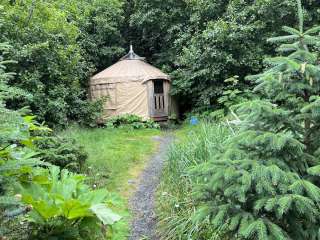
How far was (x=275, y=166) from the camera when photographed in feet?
10.4

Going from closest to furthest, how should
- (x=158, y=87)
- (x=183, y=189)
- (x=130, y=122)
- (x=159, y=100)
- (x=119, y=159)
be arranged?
(x=183, y=189) → (x=119, y=159) → (x=130, y=122) → (x=159, y=100) → (x=158, y=87)

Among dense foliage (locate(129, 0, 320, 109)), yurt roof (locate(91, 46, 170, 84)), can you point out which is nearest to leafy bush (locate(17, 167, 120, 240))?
dense foliage (locate(129, 0, 320, 109))

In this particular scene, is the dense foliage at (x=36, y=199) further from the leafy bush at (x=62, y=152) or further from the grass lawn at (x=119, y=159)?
the leafy bush at (x=62, y=152)

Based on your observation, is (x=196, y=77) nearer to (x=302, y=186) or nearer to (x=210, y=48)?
(x=210, y=48)

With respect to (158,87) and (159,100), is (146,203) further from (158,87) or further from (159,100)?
(158,87)

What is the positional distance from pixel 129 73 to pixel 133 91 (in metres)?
0.71

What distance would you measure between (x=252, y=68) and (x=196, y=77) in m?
2.15

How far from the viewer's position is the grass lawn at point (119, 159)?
6250 mm

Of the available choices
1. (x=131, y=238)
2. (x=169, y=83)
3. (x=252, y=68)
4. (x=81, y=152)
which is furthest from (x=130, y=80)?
(x=131, y=238)

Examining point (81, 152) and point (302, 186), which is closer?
point (302, 186)

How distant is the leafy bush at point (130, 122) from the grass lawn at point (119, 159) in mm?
1253

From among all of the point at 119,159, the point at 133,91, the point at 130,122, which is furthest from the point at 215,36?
the point at 119,159

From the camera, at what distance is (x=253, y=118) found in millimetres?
3604

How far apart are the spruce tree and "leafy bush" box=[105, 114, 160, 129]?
407 inches
